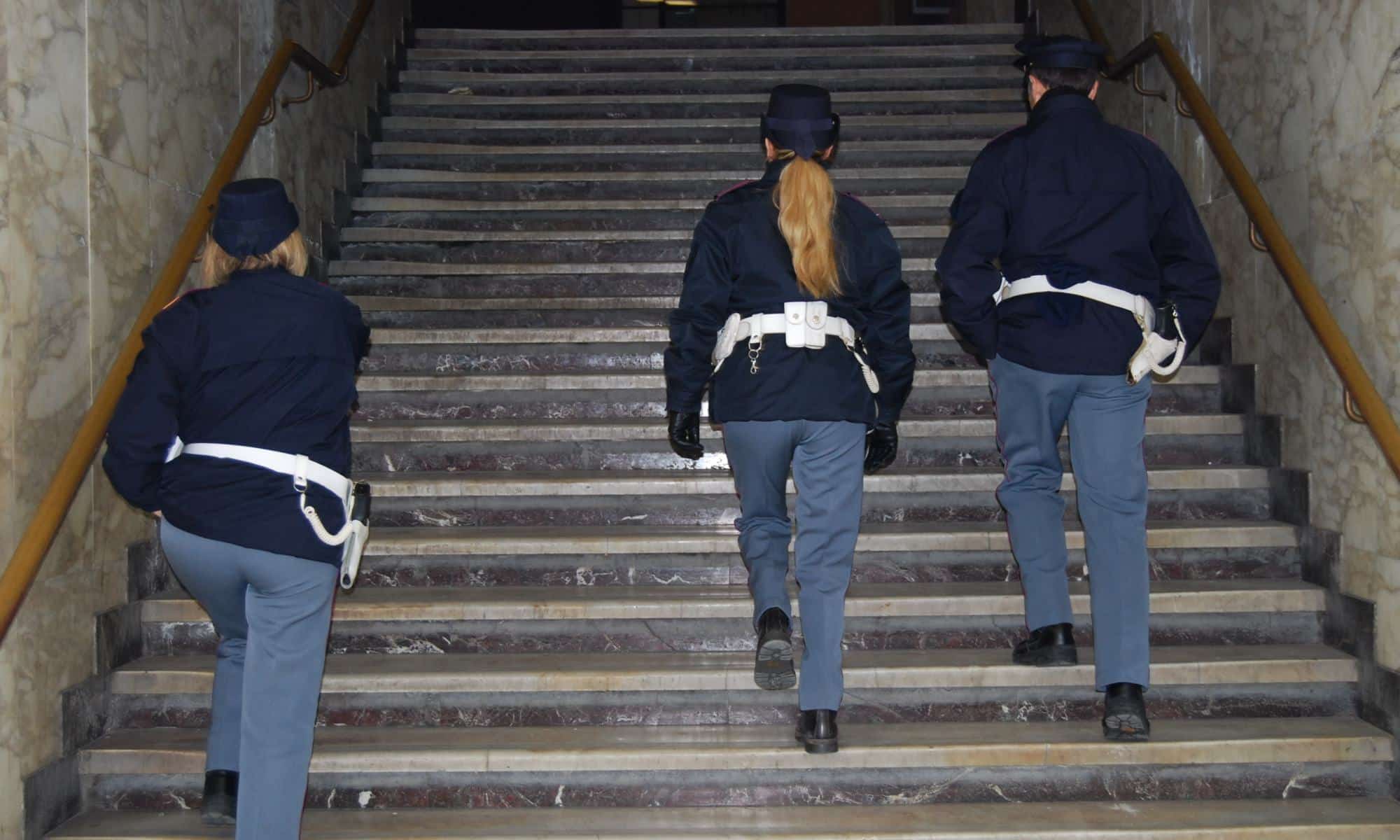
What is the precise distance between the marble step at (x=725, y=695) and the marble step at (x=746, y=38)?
195 inches

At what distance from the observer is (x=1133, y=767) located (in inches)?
131

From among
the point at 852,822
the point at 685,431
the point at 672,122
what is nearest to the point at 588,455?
the point at 685,431

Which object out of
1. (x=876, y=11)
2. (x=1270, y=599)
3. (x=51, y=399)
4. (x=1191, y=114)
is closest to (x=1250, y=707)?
(x=1270, y=599)

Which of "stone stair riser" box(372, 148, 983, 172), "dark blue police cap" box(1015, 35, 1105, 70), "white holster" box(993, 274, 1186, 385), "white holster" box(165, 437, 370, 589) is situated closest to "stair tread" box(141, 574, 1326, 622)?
"white holster" box(993, 274, 1186, 385)

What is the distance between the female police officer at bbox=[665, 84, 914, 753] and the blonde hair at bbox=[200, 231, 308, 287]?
101cm

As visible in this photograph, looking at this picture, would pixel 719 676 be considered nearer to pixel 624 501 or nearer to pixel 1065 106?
pixel 624 501

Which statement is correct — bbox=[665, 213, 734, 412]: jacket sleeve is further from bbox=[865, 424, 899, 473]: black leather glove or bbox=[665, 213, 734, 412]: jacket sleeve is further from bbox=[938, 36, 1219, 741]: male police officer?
bbox=[938, 36, 1219, 741]: male police officer

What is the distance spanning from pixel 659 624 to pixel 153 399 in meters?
1.70

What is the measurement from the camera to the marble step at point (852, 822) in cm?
312

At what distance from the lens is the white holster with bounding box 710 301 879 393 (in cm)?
322

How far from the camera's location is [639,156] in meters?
6.46

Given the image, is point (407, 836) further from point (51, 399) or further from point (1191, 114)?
point (1191, 114)

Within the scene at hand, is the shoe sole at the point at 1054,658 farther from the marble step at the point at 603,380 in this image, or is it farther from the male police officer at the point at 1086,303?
the marble step at the point at 603,380

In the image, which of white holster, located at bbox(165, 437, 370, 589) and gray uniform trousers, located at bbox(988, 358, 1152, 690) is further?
gray uniform trousers, located at bbox(988, 358, 1152, 690)
